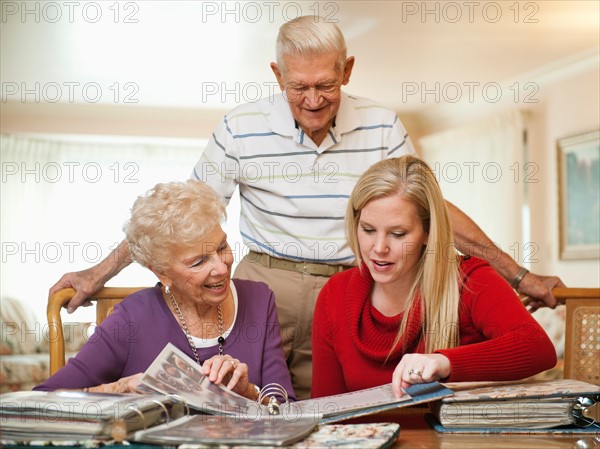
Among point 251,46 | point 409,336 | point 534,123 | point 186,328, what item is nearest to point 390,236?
point 409,336

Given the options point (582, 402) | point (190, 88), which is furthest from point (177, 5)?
point (582, 402)

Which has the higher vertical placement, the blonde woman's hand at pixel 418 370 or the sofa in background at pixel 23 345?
the blonde woman's hand at pixel 418 370

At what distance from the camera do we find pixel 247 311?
2100mm

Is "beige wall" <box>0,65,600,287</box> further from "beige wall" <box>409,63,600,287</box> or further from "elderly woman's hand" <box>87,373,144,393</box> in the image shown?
"elderly woman's hand" <box>87,373,144,393</box>

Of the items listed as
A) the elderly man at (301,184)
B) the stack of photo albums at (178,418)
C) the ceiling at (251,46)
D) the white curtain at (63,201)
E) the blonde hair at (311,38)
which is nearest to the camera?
the stack of photo albums at (178,418)

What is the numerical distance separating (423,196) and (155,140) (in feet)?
25.0

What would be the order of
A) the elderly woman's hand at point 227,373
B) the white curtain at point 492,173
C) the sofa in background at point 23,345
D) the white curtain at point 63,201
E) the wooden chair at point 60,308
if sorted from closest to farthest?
the elderly woman's hand at point 227,373, the wooden chair at point 60,308, the sofa in background at point 23,345, the white curtain at point 492,173, the white curtain at point 63,201

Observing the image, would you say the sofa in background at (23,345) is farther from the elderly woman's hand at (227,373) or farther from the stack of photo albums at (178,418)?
the stack of photo albums at (178,418)

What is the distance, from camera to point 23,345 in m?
7.87

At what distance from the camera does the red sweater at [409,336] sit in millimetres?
1738

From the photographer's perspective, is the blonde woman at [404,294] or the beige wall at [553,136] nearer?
the blonde woman at [404,294]

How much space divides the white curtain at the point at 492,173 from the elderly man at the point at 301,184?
5040 millimetres

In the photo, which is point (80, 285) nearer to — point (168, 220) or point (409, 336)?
point (168, 220)

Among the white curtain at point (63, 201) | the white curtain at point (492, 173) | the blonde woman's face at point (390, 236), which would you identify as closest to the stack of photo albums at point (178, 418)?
the blonde woman's face at point (390, 236)
